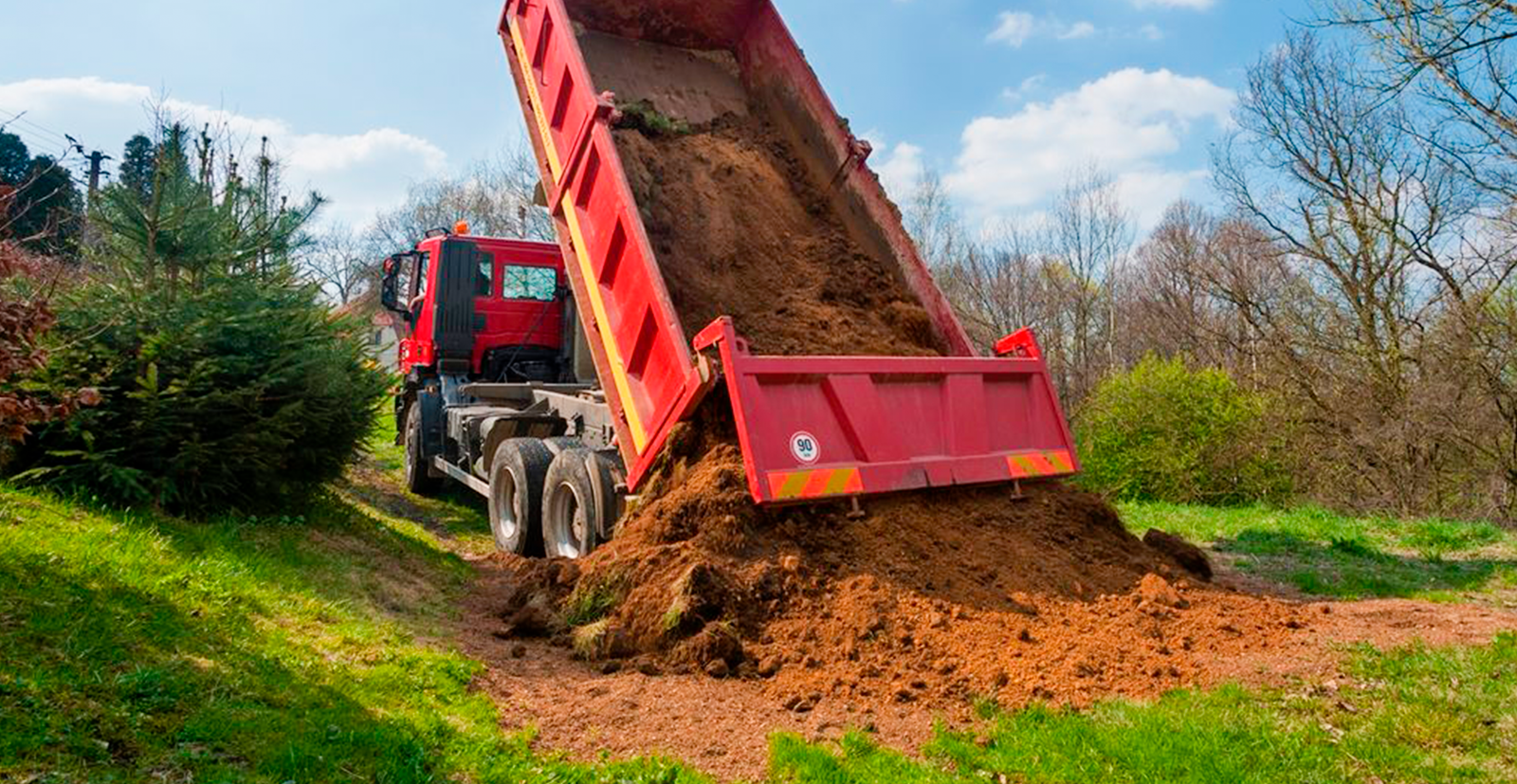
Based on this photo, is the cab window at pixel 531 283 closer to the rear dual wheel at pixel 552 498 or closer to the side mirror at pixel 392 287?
the side mirror at pixel 392 287

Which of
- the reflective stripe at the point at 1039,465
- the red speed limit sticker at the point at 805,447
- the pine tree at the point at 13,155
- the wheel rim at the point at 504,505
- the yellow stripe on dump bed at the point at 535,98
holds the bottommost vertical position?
the wheel rim at the point at 504,505

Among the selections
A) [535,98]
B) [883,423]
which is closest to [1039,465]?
[883,423]

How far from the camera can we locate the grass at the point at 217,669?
294 centimetres

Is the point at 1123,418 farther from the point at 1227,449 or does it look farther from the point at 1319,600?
the point at 1319,600

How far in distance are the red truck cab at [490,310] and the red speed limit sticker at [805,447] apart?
19.1ft

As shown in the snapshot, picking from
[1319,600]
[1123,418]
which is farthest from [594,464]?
[1123,418]

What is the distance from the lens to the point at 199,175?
667 cm

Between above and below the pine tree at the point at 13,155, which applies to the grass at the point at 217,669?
below

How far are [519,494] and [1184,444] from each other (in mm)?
10434

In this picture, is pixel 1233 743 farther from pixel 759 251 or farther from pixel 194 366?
pixel 194 366

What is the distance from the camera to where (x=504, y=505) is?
7480 millimetres

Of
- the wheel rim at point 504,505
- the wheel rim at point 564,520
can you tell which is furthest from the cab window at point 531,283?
the wheel rim at point 564,520

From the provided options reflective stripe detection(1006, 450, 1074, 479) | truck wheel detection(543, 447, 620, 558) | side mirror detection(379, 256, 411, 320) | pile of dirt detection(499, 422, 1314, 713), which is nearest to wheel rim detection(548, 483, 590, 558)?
truck wheel detection(543, 447, 620, 558)

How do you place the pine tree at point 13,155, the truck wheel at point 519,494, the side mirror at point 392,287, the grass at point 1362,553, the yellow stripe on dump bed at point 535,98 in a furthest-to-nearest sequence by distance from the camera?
the pine tree at point 13,155 < the side mirror at point 392,287 < the yellow stripe on dump bed at point 535,98 < the truck wheel at point 519,494 < the grass at point 1362,553
